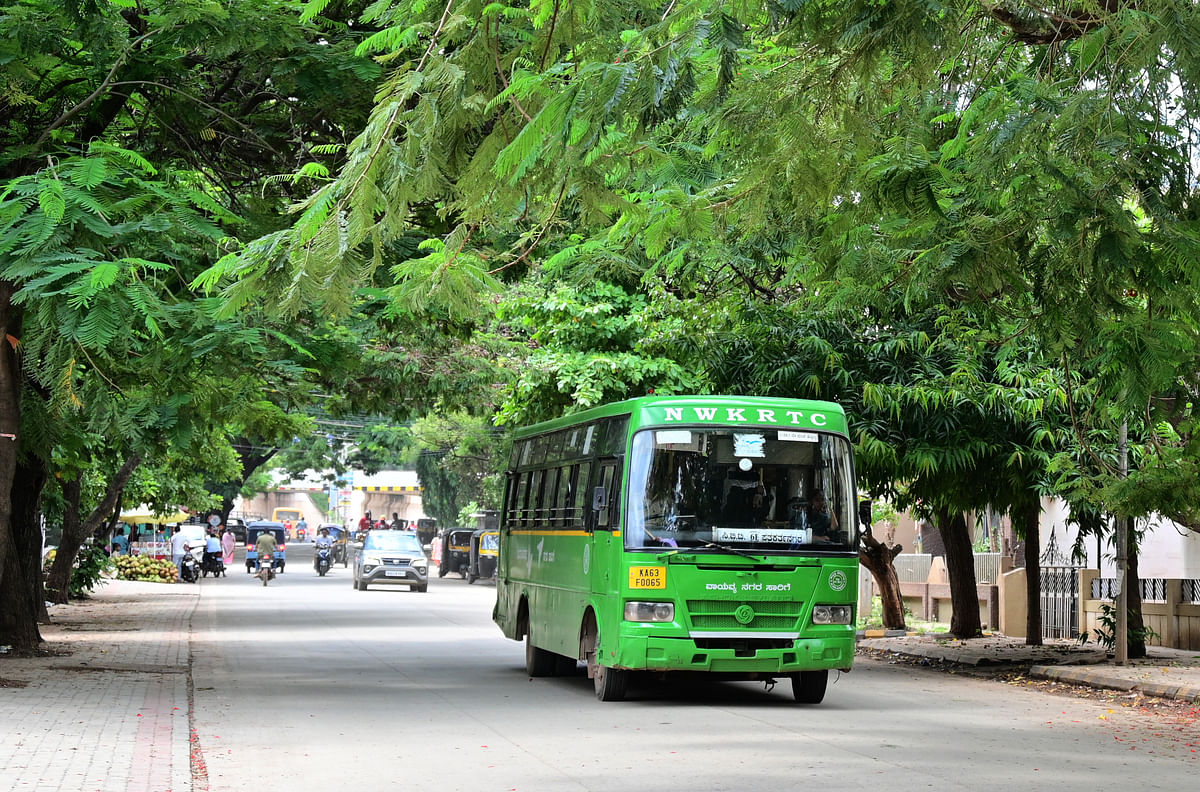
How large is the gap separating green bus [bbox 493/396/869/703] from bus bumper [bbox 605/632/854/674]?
1cm

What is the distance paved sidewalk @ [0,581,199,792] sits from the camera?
923 centimetres

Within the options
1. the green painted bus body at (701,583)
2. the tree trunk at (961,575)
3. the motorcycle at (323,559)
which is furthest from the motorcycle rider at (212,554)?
the green painted bus body at (701,583)

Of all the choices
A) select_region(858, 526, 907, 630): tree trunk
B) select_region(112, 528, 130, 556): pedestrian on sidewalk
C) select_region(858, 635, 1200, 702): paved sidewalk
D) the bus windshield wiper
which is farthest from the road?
select_region(112, 528, 130, 556): pedestrian on sidewalk

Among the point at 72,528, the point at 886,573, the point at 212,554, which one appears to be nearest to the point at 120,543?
the point at 212,554

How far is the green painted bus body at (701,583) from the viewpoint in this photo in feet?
45.1

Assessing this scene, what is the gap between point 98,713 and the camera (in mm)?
12719

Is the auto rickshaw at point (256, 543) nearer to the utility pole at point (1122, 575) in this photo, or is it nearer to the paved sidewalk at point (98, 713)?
the paved sidewalk at point (98, 713)

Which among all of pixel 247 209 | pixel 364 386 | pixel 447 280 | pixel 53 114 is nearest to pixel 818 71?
pixel 447 280

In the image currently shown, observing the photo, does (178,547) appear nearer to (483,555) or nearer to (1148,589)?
(483,555)

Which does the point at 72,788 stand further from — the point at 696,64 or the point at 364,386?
the point at 364,386

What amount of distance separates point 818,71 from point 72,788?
20.7 ft

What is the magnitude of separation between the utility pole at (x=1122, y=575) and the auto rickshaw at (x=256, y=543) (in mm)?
39474

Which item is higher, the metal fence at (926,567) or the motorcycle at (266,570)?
the metal fence at (926,567)

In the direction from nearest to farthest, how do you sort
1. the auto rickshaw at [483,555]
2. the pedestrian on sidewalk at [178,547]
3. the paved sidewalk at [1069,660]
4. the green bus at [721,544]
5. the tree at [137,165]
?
the tree at [137,165], the green bus at [721,544], the paved sidewalk at [1069,660], the auto rickshaw at [483,555], the pedestrian on sidewalk at [178,547]
